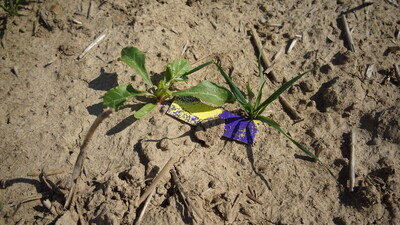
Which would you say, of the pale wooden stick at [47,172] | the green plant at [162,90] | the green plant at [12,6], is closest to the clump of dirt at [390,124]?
the green plant at [162,90]

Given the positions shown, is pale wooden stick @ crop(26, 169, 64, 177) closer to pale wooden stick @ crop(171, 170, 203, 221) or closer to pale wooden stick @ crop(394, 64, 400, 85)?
pale wooden stick @ crop(171, 170, 203, 221)

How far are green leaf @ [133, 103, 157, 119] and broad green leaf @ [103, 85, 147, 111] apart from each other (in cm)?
11

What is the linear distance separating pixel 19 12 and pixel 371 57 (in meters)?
3.14

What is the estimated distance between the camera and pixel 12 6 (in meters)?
2.62

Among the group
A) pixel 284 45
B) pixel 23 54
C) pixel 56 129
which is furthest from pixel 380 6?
pixel 23 54

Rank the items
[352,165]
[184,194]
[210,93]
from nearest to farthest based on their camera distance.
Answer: [184,194] → [352,165] → [210,93]

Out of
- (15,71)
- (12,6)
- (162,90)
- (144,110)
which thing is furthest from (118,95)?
(12,6)

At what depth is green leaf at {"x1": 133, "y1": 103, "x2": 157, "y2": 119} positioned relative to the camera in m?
2.03

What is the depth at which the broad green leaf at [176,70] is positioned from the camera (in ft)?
7.27

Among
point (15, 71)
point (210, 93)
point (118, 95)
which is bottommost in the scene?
point (15, 71)

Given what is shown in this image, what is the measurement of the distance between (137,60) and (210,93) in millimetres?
591

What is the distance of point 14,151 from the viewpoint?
2.01 metres

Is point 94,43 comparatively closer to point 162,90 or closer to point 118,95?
point 118,95

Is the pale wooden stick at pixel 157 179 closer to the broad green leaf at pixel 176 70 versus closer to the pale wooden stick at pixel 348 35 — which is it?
the broad green leaf at pixel 176 70
